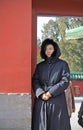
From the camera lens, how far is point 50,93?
475 centimetres

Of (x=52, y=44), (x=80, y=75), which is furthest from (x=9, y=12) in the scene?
(x=80, y=75)

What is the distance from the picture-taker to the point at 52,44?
498 centimetres

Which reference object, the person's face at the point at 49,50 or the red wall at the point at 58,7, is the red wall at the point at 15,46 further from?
the red wall at the point at 58,7

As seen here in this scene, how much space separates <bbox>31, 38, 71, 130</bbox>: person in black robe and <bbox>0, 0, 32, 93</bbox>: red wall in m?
0.20

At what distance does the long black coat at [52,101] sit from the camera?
4.84 meters

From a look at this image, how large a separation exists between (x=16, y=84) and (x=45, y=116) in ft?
1.93

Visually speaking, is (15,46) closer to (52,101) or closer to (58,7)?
(52,101)

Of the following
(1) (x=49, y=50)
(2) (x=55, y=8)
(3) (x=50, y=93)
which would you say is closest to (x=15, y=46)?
(1) (x=49, y=50)

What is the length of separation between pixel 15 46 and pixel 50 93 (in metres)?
0.82

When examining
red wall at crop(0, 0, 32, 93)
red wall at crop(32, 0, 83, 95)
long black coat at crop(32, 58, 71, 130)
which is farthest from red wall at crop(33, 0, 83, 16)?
long black coat at crop(32, 58, 71, 130)

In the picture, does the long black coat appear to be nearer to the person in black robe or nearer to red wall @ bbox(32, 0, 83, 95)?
the person in black robe

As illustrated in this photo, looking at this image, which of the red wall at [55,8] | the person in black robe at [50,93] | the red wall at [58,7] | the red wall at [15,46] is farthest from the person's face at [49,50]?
the red wall at [58,7]

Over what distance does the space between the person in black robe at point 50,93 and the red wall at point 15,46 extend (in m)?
0.20

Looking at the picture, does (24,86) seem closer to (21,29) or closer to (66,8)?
(21,29)
